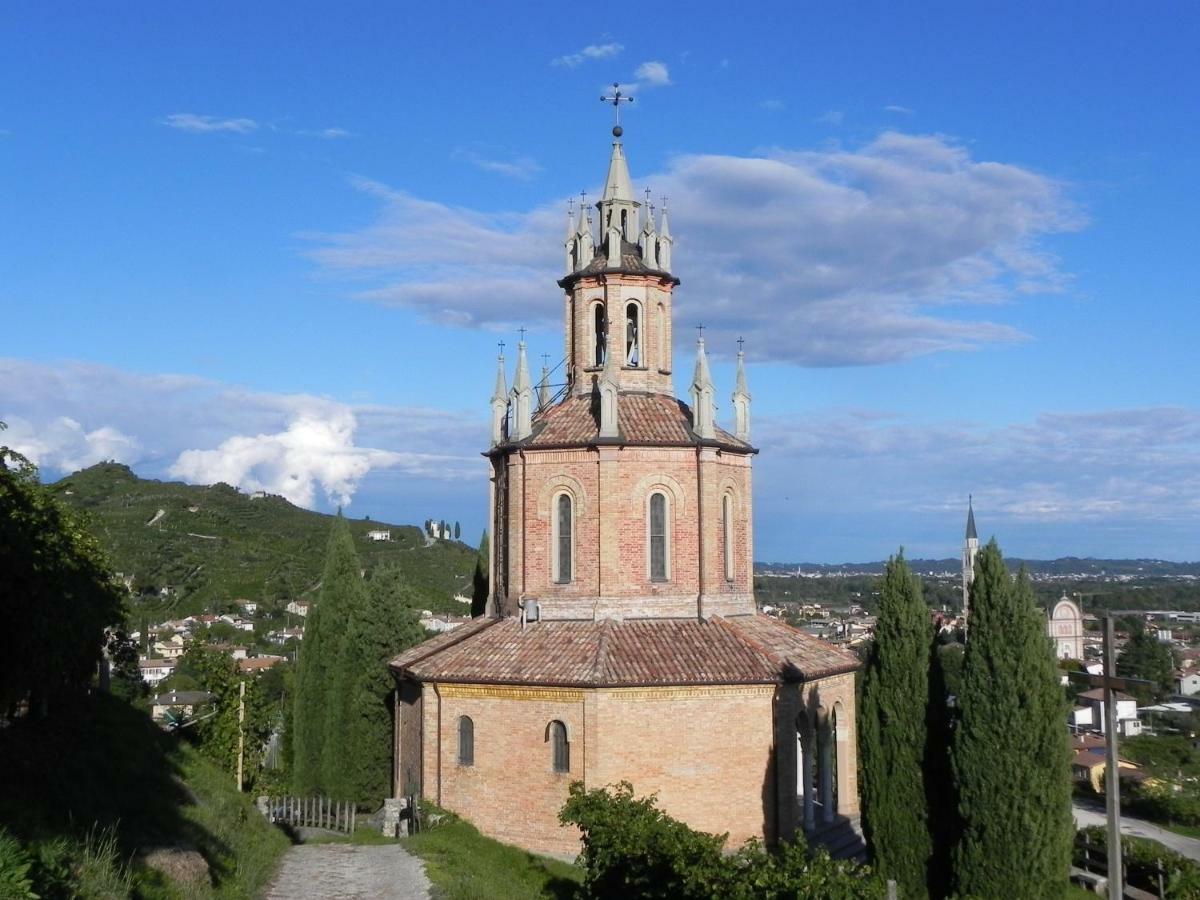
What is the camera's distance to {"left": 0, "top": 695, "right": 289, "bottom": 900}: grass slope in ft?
42.7

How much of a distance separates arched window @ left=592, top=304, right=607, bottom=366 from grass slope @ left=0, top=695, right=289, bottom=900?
12939 mm

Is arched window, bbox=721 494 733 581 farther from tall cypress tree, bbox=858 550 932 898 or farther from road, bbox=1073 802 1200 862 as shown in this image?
road, bbox=1073 802 1200 862

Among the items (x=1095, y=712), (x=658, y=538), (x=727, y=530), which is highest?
(x=727, y=530)

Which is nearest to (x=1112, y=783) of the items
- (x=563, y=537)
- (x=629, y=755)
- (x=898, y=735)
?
(x=898, y=735)

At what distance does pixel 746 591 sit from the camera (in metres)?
26.2

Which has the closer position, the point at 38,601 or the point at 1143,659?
the point at 38,601

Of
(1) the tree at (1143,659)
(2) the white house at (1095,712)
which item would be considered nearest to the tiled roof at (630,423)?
(1) the tree at (1143,659)

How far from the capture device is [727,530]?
86.1 ft

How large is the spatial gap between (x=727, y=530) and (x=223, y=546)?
111 metres

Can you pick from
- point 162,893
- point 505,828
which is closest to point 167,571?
point 505,828

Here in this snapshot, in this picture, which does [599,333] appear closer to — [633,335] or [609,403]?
[633,335]

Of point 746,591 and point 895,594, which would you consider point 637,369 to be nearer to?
point 746,591

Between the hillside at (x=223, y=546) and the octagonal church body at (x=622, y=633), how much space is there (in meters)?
62.6

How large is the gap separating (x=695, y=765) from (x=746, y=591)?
5.74m
